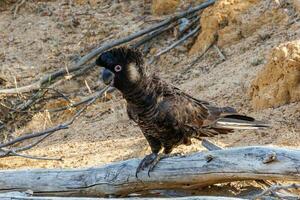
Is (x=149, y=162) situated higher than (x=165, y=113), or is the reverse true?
(x=165, y=113)

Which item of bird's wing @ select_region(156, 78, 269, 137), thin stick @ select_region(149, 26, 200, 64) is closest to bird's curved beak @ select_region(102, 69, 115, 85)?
bird's wing @ select_region(156, 78, 269, 137)

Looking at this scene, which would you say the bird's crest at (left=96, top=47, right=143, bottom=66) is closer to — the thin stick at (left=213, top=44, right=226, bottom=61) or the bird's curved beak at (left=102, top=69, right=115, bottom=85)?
the bird's curved beak at (left=102, top=69, right=115, bottom=85)

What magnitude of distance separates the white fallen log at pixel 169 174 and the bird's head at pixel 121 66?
634 mm

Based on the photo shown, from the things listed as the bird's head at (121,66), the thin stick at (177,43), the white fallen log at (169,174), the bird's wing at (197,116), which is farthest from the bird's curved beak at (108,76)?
the thin stick at (177,43)

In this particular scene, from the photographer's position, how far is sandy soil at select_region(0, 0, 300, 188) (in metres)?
6.50

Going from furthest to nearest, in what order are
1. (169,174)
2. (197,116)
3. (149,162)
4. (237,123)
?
(197,116), (237,123), (149,162), (169,174)

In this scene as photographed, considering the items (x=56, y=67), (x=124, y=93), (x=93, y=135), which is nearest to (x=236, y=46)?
(x=93, y=135)

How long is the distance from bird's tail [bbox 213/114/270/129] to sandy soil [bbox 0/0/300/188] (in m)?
0.35

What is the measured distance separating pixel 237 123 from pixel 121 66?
3.61ft

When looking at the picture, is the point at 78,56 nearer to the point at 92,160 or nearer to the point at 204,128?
the point at 92,160

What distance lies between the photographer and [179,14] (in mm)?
9875

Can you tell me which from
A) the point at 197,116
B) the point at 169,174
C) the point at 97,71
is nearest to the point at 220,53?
the point at 97,71

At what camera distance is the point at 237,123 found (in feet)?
18.1

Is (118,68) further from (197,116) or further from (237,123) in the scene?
(237,123)
